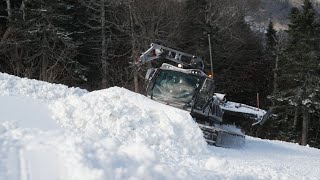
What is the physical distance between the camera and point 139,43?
105 feet

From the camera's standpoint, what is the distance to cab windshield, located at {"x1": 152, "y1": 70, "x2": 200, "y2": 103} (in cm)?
1245

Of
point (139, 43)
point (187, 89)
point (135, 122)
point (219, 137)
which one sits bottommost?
point (219, 137)

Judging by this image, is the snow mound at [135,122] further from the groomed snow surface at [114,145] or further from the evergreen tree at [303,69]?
the evergreen tree at [303,69]

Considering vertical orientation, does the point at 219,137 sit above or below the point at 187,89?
below

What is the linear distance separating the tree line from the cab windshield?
14.3 metres

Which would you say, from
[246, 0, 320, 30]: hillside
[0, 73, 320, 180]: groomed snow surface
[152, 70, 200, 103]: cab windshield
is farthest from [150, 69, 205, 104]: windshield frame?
[246, 0, 320, 30]: hillside

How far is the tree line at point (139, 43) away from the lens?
95.0ft

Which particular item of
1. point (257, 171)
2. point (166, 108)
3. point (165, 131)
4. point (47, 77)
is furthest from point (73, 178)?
point (47, 77)

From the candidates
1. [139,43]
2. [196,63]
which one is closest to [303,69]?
[139,43]

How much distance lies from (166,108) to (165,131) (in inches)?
37.8

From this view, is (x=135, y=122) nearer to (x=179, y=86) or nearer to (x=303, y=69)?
(x=179, y=86)

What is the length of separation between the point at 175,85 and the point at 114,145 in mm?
6040

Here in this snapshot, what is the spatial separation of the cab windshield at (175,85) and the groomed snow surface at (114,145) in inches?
45.8

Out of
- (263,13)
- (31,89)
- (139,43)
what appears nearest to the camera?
(31,89)
